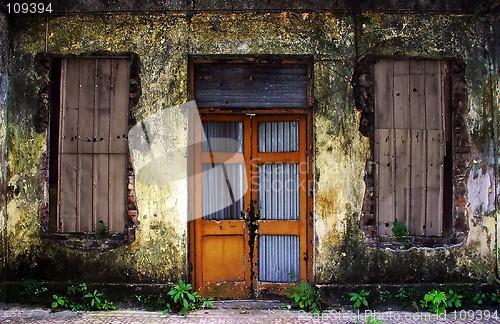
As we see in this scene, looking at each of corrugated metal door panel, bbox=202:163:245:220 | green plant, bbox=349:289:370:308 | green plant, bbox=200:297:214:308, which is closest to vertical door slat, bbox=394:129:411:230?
green plant, bbox=349:289:370:308

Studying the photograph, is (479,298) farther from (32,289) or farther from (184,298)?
(32,289)

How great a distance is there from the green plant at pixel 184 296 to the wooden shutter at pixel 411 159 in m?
2.54

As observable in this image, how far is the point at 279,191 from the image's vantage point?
6648 millimetres

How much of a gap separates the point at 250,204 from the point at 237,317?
1.47 meters

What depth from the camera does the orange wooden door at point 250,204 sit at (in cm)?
Result: 659

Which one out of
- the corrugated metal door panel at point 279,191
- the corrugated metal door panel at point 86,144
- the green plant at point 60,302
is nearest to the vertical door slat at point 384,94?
the corrugated metal door panel at point 279,191

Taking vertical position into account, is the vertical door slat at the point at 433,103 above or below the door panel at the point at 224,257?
above

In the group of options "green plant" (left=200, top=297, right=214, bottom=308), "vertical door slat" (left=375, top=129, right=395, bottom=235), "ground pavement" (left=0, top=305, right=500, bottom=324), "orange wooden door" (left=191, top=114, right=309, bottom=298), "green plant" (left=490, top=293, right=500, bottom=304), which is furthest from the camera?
"orange wooden door" (left=191, top=114, right=309, bottom=298)

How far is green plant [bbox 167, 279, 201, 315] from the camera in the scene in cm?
613

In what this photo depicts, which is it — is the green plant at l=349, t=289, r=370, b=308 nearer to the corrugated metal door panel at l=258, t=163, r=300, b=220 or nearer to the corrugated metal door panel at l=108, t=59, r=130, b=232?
the corrugated metal door panel at l=258, t=163, r=300, b=220

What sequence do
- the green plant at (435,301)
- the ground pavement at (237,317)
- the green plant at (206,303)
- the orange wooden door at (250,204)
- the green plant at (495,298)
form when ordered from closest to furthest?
the ground pavement at (237,317), the green plant at (435,301), the green plant at (495,298), the green plant at (206,303), the orange wooden door at (250,204)

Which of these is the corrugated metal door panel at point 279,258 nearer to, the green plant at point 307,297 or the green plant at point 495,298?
the green plant at point 307,297

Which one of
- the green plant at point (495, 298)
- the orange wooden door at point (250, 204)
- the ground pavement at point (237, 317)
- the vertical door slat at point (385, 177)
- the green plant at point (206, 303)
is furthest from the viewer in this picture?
the orange wooden door at point (250, 204)

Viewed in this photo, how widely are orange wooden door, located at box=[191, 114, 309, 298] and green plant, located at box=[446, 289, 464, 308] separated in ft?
5.86
